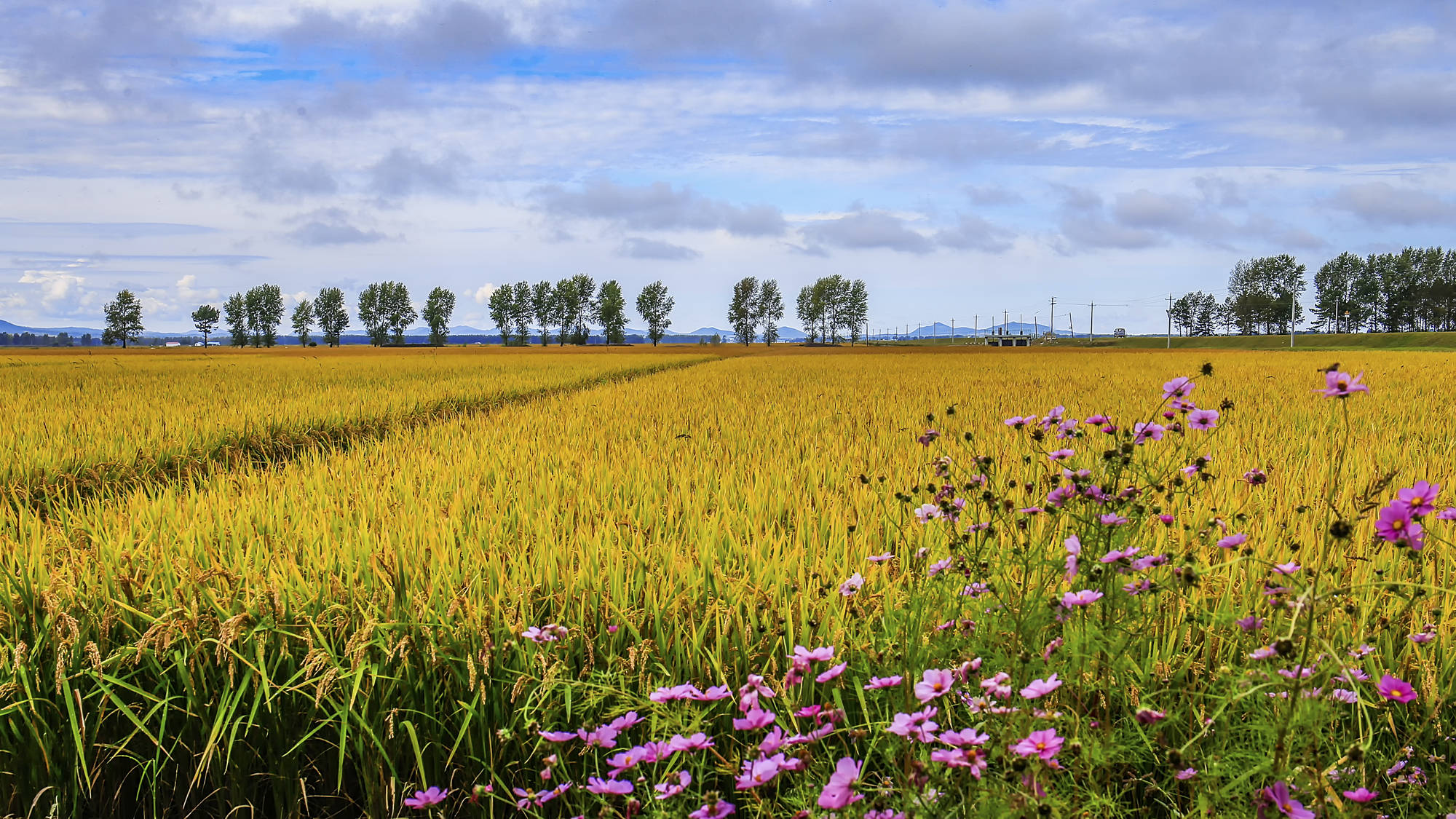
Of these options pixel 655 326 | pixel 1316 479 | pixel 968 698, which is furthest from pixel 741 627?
pixel 655 326

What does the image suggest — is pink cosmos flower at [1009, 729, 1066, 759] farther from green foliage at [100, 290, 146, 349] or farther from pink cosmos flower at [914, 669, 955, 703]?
green foliage at [100, 290, 146, 349]

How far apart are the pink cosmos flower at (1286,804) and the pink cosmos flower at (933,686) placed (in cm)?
54

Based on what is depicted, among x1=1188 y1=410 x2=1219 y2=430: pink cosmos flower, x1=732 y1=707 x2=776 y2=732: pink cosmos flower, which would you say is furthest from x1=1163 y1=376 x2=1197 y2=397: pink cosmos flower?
x1=732 y1=707 x2=776 y2=732: pink cosmos flower

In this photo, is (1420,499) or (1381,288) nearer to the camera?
(1420,499)

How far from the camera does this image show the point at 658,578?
2.57 m

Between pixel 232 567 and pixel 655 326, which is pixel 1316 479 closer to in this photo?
pixel 232 567

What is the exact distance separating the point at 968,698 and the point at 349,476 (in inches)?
165

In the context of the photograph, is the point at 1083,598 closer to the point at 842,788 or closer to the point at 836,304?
the point at 842,788

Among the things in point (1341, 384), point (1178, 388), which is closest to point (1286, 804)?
point (1341, 384)

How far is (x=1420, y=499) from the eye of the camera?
135 cm

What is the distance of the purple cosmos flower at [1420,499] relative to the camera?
1317 millimetres

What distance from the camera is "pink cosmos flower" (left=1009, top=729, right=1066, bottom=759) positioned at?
1250 millimetres

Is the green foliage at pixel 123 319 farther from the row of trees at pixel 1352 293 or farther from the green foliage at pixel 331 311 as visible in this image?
the row of trees at pixel 1352 293

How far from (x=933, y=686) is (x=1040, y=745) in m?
0.25
